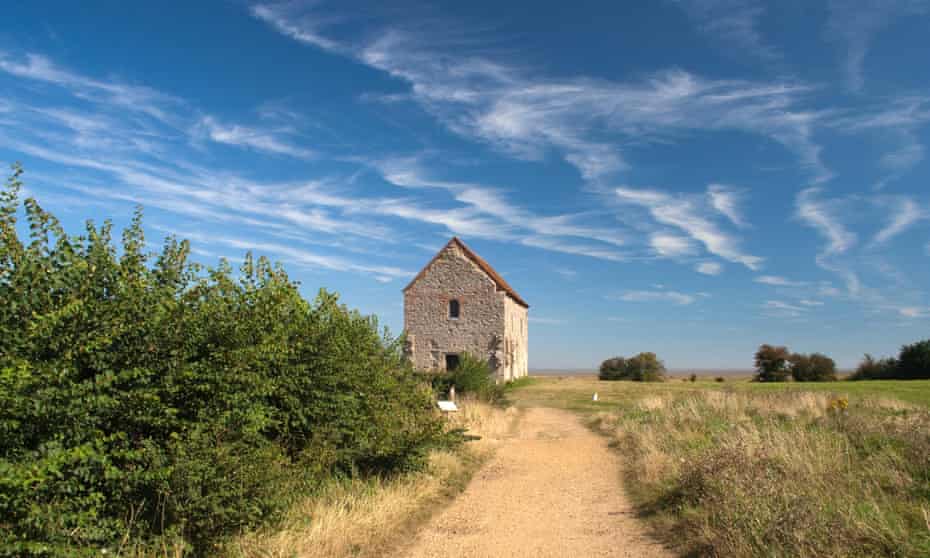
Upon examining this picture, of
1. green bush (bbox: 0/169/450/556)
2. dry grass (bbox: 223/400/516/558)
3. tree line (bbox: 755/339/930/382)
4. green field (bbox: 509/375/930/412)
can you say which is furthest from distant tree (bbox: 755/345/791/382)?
green bush (bbox: 0/169/450/556)

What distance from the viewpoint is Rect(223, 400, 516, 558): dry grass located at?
6.29 m

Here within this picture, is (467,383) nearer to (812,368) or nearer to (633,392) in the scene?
(633,392)

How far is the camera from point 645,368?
50.0m

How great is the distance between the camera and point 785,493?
6.20 meters

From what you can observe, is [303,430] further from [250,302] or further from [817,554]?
[817,554]

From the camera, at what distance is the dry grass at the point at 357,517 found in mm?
6289

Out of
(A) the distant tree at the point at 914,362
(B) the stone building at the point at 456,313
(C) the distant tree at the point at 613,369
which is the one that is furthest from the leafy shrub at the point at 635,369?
(B) the stone building at the point at 456,313

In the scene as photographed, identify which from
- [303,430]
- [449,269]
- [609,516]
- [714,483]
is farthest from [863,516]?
[449,269]

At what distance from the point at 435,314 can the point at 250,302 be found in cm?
2767

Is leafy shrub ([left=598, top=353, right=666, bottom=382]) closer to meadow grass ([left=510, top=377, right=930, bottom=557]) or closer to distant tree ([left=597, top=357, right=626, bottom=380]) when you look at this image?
distant tree ([left=597, top=357, right=626, bottom=380])

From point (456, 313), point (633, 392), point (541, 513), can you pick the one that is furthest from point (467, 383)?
point (633, 392)

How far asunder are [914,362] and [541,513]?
3810 cm

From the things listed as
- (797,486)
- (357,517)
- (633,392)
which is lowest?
(357,517)

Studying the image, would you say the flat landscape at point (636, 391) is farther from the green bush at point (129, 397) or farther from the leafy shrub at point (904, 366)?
the green bush at point (129, 397)
